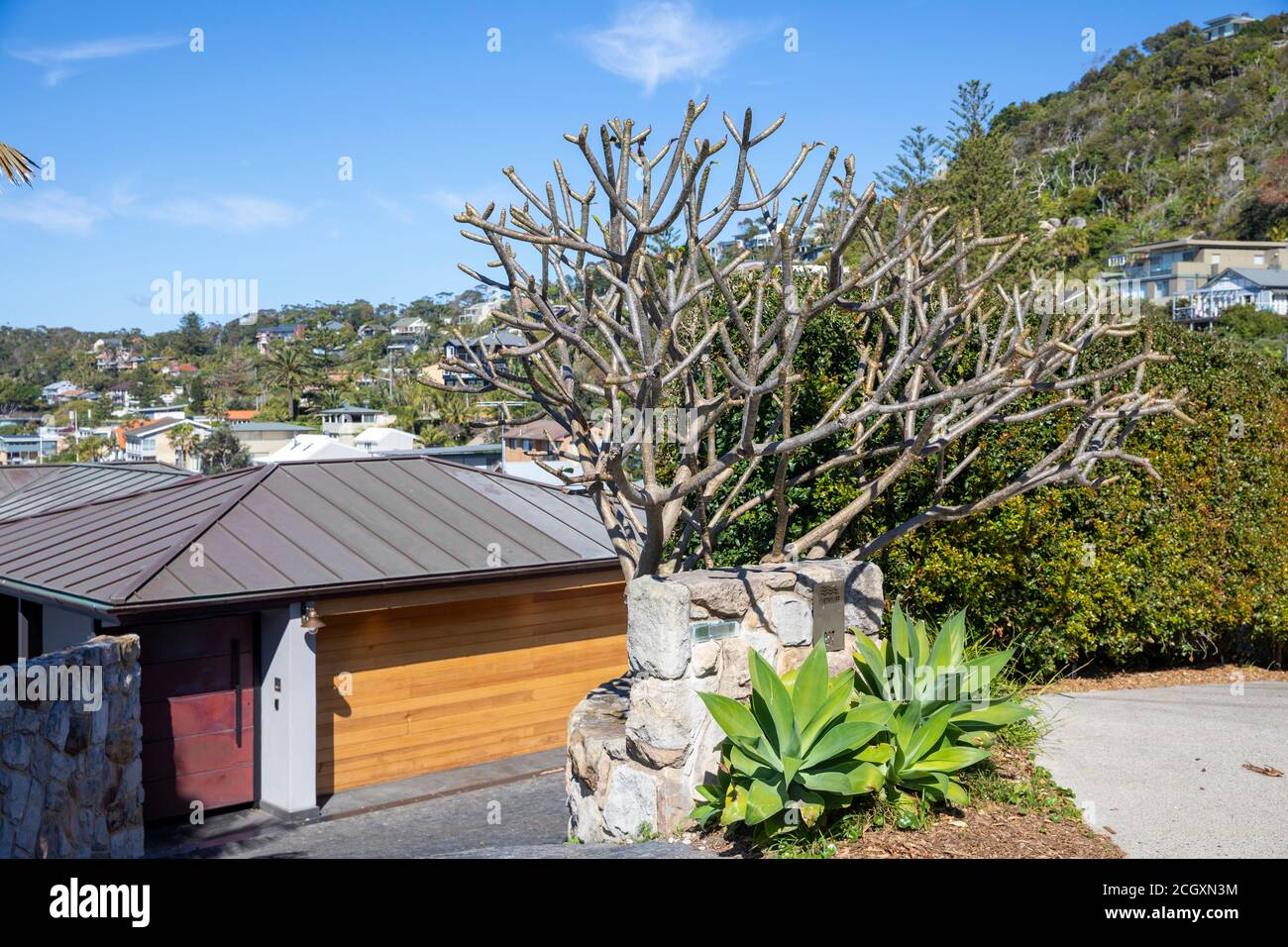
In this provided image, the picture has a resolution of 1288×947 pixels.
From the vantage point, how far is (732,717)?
529 centimetres

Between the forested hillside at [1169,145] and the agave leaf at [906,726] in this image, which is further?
the forested hillside at [1169,145]

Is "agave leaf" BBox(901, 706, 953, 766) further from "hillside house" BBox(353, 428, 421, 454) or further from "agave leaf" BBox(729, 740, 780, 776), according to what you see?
"hillside house" BBox(353, 428, 421, 454)

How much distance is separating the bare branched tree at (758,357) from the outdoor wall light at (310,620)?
3.26 m

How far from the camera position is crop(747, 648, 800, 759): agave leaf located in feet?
16.8

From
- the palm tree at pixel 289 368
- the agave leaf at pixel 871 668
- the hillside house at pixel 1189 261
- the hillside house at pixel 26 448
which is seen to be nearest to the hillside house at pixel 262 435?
the palm tree at pixel 289 368

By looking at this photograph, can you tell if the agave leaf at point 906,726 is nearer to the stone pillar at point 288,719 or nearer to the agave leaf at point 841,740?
the agave leaf at point 841,740

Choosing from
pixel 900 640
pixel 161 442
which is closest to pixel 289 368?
pixel 161 442

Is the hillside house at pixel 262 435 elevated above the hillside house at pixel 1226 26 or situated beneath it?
situated beneath

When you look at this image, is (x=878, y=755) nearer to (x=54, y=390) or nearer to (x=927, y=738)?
(x=927, y=738)

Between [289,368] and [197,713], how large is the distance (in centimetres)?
7803

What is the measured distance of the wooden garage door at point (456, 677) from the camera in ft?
35.6

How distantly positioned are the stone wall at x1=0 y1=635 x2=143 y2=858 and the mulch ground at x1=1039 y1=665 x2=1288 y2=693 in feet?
23.4

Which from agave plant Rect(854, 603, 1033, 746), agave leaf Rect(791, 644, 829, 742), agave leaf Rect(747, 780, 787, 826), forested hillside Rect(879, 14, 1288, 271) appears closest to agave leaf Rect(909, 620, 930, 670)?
agave plant Rect(854, 603, 1033, 746)
